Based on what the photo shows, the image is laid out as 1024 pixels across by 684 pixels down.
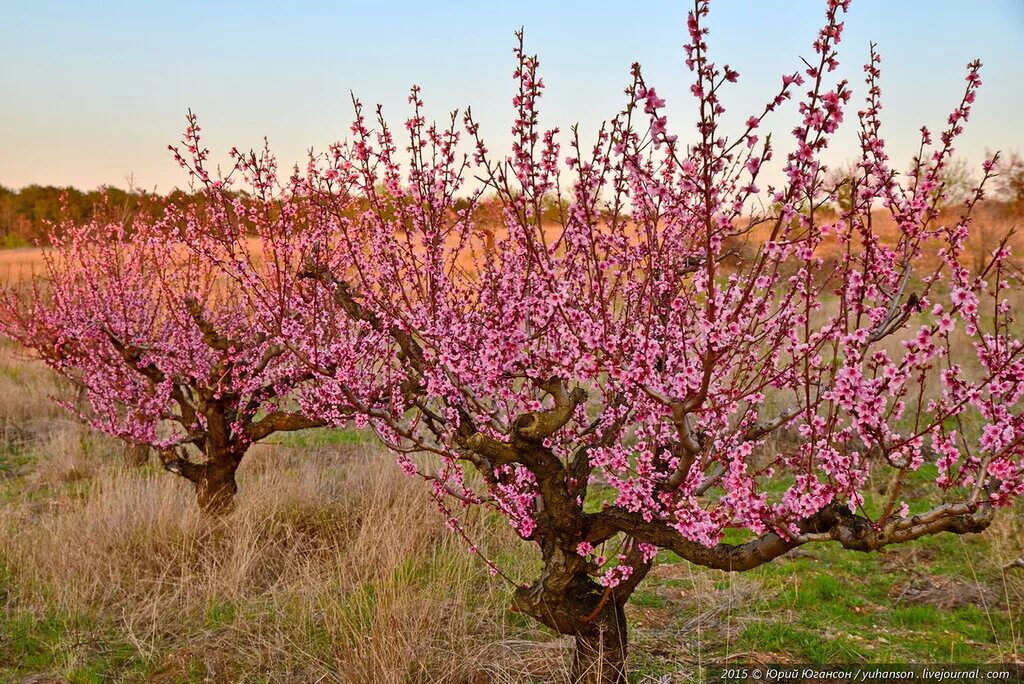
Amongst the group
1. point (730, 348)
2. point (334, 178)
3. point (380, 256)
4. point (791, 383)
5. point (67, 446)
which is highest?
point (334, 178)

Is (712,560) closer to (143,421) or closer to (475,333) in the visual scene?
(475,333)

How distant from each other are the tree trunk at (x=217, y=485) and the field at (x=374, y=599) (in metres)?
0.18

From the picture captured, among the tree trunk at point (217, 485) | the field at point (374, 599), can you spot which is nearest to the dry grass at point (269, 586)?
the field at point (374, 599)

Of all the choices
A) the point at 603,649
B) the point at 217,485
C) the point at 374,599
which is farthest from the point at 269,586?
the point at 603,649

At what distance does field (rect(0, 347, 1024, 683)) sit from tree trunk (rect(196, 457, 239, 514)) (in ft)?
0.59

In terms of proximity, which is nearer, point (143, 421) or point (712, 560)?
point (712, 560)

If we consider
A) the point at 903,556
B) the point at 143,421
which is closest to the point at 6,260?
the point at 143,421

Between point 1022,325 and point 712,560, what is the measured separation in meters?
16.9

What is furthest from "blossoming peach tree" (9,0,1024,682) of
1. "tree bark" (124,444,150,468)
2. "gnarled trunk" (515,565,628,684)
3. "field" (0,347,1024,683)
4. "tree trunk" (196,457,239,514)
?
"tree bark" (124,444,150,468)

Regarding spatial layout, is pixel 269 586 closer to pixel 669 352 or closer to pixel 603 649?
pixel 603 649

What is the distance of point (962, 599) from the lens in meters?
5.63

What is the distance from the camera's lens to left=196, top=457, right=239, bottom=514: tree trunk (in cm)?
706

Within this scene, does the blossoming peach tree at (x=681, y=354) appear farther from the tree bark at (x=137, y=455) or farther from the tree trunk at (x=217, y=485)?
the tree bark at (x=137, y=455)

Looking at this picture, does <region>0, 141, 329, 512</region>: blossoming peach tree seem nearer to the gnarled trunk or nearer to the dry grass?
the dry grass
